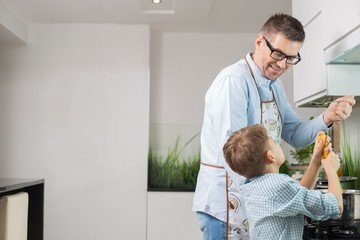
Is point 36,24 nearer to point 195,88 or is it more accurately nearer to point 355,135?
point 195,88

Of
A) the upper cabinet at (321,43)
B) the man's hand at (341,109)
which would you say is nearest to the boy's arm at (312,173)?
the man's hand at (341,109)

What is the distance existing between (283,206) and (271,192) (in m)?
0.06

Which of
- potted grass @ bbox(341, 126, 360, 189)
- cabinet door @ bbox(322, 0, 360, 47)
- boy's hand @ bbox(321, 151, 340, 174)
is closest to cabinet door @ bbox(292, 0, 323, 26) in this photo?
cabinet door @ bbox(322, 0, 360, 47)

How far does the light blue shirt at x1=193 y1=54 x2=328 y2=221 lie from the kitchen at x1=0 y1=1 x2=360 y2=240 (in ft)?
8.22

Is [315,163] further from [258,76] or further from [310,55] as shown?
[310,55]

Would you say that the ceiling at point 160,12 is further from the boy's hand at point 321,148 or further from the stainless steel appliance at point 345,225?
the boy's hand at point 321,148

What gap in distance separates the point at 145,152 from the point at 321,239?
2544mm

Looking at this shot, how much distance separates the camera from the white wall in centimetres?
427

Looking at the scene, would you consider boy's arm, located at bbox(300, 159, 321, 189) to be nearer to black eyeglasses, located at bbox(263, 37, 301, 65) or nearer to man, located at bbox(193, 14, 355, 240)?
man, located at bbox(193, 14, 355, 240)

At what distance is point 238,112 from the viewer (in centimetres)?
165

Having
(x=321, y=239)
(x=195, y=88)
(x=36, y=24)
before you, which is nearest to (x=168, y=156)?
(x=195, y=88)

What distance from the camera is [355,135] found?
2770 mm

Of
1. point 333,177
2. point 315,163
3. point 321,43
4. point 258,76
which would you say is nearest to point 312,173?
point 315,163

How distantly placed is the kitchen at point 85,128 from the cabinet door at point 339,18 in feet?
7.93
